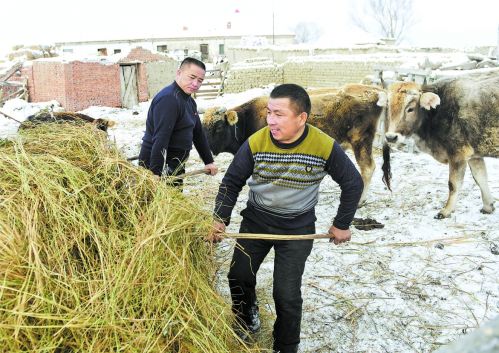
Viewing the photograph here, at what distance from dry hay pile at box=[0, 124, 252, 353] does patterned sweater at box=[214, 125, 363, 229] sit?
1.24ft

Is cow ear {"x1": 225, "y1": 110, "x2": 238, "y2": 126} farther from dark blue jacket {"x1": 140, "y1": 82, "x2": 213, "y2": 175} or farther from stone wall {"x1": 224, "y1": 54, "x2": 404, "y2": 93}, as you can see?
stone wall {"x1": 224, "y1": 54, "x2": 404, "y2": 93}

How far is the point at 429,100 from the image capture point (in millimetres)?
6137

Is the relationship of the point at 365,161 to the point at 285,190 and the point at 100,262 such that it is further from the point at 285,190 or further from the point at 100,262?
the point at 100,262

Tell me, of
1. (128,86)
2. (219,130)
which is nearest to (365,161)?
(219,130)

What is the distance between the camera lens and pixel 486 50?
78.4 ft

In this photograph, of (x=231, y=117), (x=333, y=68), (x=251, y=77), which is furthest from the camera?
(x=251, y=77)

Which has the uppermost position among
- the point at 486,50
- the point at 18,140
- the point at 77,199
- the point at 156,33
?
the point at 156,33

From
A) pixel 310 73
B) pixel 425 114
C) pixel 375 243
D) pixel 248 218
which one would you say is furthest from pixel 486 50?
pixel 248 218

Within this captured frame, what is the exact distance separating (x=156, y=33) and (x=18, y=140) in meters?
58.2

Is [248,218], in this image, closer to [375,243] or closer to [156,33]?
[375,243]

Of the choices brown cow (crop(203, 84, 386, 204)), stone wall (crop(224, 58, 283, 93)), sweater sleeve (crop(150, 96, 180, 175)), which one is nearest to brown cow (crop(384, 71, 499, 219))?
brown cow (crop(203, 84, 386, 204))

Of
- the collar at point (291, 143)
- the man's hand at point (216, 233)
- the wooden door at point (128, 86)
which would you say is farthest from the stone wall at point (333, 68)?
the man's hand at point (216, 233)

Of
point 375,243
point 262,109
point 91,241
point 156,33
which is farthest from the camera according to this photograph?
point 156,33

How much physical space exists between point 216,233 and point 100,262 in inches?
29.1
